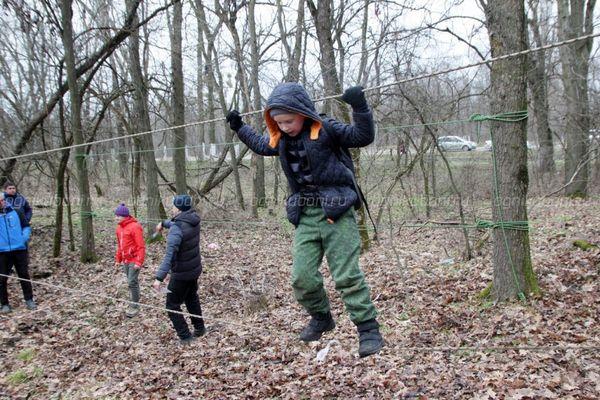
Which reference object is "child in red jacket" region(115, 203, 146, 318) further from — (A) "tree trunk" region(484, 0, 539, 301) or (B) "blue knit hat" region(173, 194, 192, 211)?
(A) "tree trunk" region(484, 0, 539, 301)

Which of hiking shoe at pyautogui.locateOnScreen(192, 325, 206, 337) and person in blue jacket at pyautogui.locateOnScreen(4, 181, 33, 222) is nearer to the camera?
hiking shoe at pyautogui.locateOnScreen(192, 325, 206, 337)

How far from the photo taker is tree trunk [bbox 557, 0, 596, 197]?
12148 millimetres

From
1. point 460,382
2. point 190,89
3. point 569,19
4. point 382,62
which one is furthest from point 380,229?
point 190,89

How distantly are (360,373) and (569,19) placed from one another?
41.3 ft

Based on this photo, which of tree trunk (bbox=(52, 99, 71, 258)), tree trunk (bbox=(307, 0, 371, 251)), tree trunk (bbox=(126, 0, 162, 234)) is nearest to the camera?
tree trunk (bbox=(307, 0, 371, 251))

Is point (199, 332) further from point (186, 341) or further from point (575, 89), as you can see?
point (575, 89)

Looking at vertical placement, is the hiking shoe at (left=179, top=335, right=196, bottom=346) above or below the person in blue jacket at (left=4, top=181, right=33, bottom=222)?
below

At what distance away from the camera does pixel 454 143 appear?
381 inches

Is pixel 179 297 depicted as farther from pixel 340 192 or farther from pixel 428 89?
pixel 428 89

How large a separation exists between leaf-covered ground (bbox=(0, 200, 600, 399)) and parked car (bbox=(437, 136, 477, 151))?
1819mm

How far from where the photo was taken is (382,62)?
1096cm

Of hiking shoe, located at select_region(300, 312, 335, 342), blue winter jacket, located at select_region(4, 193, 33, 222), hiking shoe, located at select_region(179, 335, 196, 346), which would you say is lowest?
hiking shoe, located at select_region(179, 335, 196, 346)

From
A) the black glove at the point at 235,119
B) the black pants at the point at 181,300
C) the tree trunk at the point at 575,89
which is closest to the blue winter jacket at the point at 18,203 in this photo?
the black pants at the point at 181,300

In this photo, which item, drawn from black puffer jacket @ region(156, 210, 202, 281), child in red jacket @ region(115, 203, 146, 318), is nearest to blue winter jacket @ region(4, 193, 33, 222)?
child in red jacket @ region(115, 203, 146, 318)
